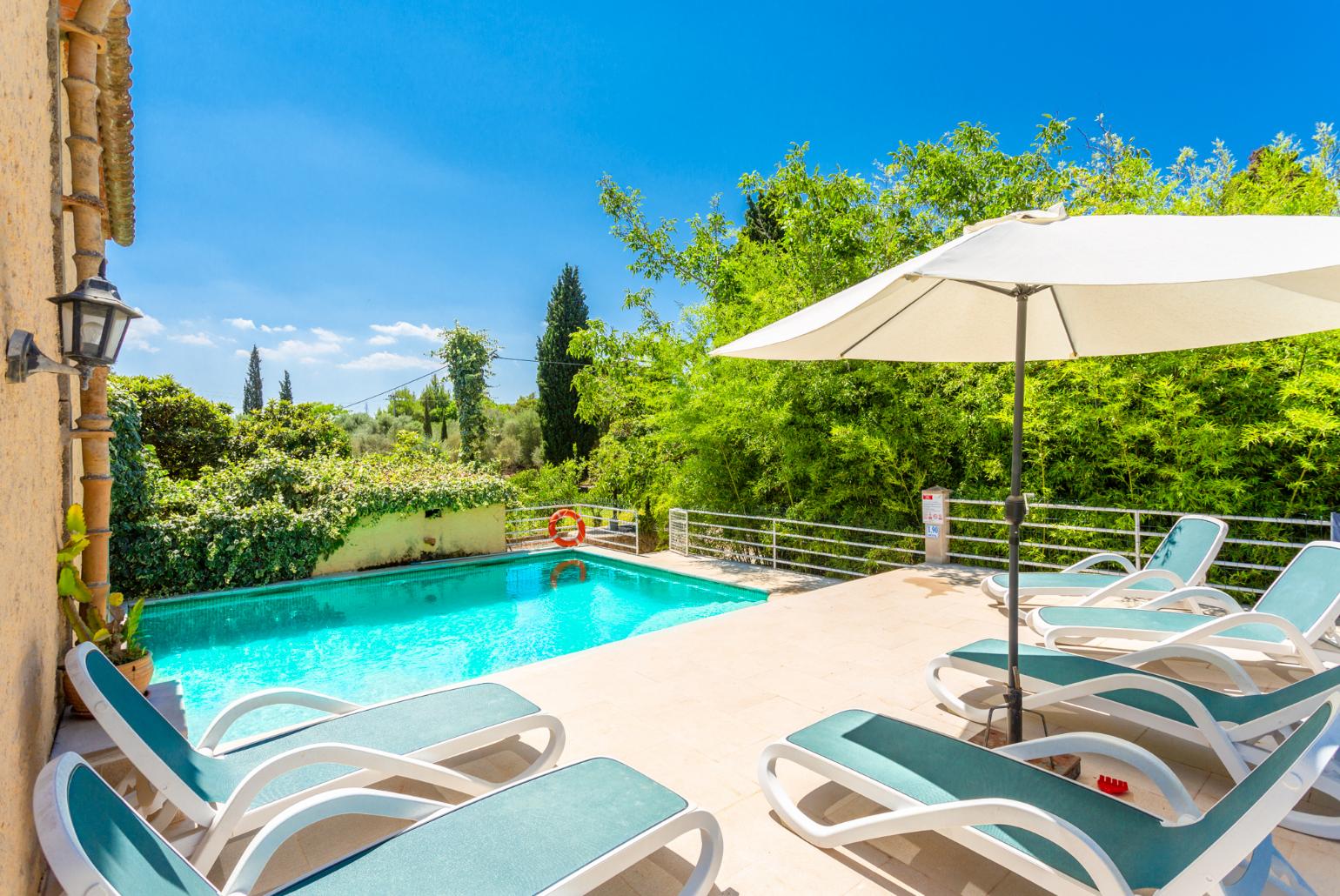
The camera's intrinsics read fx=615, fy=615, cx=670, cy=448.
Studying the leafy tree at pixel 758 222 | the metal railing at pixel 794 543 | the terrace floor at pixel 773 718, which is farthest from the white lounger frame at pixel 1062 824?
the leafy tree at pixel 758 222

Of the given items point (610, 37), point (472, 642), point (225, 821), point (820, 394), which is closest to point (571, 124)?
point (610, 37)

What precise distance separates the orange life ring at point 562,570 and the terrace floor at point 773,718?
552cm

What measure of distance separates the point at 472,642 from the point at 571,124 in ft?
40.4

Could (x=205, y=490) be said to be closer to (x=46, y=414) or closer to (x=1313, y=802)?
(x=46, y=414)

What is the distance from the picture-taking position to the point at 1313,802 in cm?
241

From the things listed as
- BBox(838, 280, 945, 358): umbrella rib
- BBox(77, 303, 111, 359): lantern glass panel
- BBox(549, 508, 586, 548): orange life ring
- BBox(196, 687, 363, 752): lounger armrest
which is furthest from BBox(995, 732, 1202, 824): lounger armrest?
BBox(549, 508, 586, 548): orange life ring

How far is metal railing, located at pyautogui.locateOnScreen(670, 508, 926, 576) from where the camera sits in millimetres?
8062

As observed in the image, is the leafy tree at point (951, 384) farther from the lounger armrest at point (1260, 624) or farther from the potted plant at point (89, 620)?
the potted plant at point (89, 620)

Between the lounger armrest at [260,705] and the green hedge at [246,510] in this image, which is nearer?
the lounger armrest at [260,705]

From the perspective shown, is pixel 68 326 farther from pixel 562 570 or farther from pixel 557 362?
pixel 557 362

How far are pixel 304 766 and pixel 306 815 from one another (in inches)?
16.6

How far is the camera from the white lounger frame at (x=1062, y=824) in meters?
1.35

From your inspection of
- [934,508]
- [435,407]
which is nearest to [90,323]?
[934,508]

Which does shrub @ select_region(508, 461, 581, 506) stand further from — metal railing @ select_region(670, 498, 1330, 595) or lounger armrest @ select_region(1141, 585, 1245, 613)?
lounger armrest @ select_region(1141, 585, 1245, 613)
